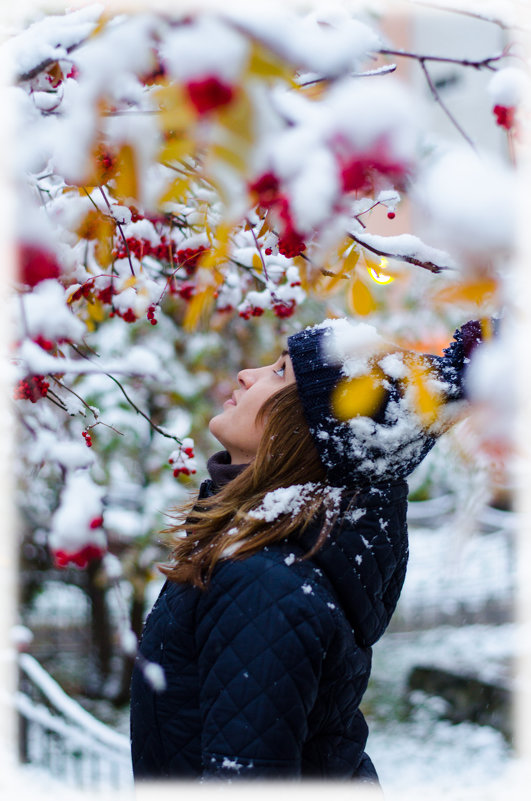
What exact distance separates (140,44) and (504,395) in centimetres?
48

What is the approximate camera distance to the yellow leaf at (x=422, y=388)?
1175 mm

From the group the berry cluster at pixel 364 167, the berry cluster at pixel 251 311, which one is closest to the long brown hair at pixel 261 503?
the berry cluster at pixel 251 311

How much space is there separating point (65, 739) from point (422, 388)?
3343 mm

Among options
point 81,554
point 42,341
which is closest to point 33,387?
point 42,341

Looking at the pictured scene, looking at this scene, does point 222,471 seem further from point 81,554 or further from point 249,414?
point 81,554

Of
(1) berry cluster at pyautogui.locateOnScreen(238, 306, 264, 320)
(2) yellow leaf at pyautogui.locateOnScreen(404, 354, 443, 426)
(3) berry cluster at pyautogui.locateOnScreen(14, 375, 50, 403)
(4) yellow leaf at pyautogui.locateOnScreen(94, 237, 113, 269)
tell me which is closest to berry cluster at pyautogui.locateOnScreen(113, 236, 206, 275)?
(4) yellow leaf at pyautogui.locateOnScreen(94, 237, 113, 269)

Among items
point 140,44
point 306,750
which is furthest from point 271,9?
point 306,750

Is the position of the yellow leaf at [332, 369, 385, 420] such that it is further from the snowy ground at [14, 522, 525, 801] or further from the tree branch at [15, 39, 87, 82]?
the snowy ground at [14, 522, 525, 801]

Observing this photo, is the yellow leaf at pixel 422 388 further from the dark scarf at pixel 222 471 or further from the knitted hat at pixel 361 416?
the dark scarf at pixel 222 471

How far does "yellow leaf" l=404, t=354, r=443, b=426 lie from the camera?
118 cm

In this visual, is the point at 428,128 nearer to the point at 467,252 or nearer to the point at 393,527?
the point at 467,252

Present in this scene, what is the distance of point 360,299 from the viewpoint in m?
1.42

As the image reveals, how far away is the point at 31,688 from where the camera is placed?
187 inches

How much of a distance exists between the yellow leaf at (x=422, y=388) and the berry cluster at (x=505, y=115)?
0.42 m
